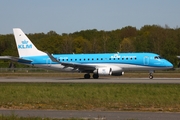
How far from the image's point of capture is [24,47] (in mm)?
54438

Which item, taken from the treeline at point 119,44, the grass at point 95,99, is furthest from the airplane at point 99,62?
the treeline at point 119,44

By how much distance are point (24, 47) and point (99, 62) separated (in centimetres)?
1022

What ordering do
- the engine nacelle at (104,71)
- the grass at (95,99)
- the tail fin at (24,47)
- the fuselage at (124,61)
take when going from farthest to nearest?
1. the tail fin at (24,47)
2. the fuselage at (124,61)
3. the engine nacelle at (104,71)
4. the grass at (95,99)

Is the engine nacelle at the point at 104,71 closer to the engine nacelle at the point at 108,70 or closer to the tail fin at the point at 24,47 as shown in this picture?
the engine nacelle at the point at 108,70

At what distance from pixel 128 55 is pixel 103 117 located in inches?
1317

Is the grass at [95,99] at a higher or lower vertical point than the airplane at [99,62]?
lower

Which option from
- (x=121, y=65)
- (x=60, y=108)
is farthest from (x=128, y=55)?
(x=60, y=108)

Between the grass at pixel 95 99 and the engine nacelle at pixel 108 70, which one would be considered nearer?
the grass at pixel 95 99

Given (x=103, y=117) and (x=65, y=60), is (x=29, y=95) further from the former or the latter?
(x=65, y=60)

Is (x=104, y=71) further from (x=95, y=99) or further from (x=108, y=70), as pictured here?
(x=95, y=99)

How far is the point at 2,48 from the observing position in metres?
130

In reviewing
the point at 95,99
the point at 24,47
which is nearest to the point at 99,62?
the point at 24,47

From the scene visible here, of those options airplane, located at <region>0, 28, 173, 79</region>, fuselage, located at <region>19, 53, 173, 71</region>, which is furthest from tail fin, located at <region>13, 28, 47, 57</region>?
fuselage, located at <region>19, 53, 173, 71</region>

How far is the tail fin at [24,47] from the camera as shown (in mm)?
54013
